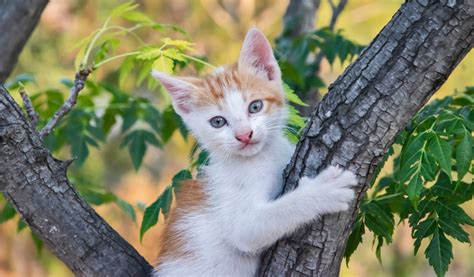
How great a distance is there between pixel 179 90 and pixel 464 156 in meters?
1.15

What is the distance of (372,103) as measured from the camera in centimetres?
200

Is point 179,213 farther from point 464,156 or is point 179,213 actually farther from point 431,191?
point 464,156

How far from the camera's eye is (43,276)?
7.49m

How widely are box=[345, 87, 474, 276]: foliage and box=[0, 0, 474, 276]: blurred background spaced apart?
4366 mm

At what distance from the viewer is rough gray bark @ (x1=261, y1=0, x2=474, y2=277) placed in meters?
1.93

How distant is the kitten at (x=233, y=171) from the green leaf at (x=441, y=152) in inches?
17.4

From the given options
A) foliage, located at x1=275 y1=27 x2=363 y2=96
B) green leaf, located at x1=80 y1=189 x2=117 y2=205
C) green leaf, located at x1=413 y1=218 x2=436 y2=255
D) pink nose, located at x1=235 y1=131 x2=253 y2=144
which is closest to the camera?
green leaf, located at x1=413 y1=218 x2=436 y2=255

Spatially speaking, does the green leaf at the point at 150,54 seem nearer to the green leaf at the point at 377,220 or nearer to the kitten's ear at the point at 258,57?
the kitten's ear at the point at 258,57

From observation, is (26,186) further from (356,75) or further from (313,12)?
(313,12)

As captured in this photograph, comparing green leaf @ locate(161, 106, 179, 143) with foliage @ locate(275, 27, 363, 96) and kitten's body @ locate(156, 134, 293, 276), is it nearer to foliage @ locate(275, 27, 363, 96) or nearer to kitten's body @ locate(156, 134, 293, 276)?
foliage @ locate(275, 27, 363, 96)

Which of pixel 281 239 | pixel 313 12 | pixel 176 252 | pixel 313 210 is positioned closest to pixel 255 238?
pixel 281 239

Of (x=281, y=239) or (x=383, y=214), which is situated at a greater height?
(x=281, y=239)

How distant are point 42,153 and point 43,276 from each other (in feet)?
18.4

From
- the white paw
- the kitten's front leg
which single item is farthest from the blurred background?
the white paw
